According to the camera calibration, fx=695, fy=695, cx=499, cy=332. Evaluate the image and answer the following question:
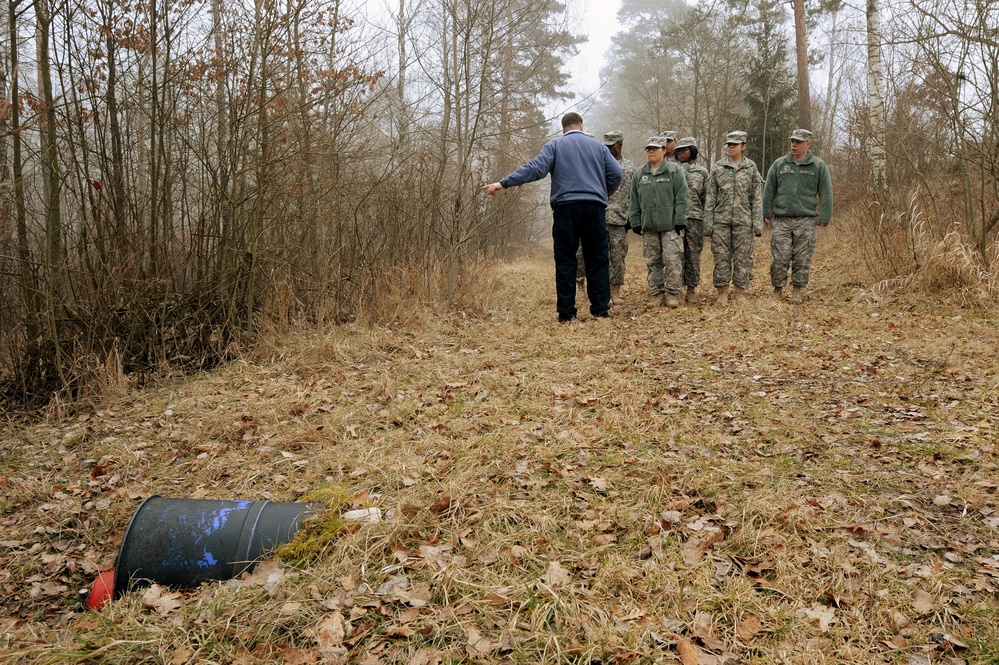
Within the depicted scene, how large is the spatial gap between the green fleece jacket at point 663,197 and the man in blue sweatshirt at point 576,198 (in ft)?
2.54

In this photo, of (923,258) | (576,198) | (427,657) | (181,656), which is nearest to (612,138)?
(576,198)

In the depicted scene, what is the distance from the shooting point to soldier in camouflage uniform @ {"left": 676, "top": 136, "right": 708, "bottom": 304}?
8.76m

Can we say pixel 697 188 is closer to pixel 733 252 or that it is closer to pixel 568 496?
pixel 733 252

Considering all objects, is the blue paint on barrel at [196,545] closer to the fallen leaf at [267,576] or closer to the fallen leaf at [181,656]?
the fallen leaf at [267,576]

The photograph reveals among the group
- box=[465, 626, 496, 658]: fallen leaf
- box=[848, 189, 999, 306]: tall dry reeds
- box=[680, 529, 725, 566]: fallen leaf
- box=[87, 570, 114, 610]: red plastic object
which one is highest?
box=[848, 189, 999, 306]: tall dry reeds

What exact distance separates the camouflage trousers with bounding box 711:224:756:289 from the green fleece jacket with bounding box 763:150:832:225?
1.59ft

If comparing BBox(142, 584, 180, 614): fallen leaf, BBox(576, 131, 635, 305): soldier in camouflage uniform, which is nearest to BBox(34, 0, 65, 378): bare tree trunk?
BBox(142, 584, 180, 614): fallen leaf

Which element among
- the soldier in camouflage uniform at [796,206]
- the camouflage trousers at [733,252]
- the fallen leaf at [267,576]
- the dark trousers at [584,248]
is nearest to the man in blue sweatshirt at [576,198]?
the dark trousers at [584,248]

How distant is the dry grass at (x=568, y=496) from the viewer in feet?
8.42

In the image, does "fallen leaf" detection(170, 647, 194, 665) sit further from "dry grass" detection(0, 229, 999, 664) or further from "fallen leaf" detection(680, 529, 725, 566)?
"fallen leaf" detection(680, 529, 725, 566)

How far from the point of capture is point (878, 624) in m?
2.55

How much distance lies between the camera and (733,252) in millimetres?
8508

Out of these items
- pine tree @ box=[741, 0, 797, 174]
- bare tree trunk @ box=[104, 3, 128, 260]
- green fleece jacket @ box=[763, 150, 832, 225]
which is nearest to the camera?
bare tree trunk @ box=[104, 3, 128, 260]

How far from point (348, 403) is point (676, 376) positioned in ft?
8.58
